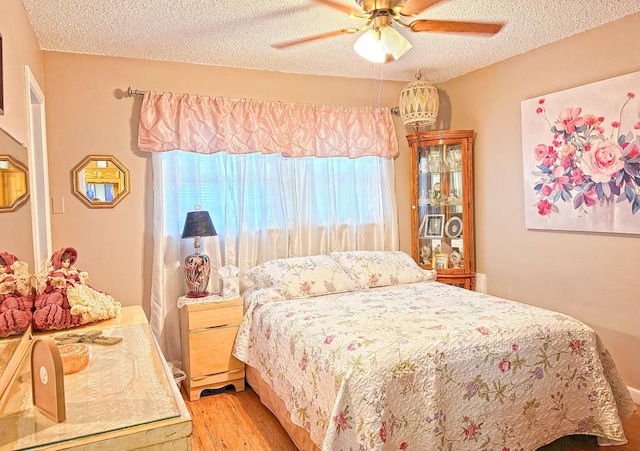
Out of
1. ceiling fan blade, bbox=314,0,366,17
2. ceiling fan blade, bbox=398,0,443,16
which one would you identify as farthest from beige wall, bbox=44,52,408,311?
ceiling fan blade, bbox=398,0,443,16

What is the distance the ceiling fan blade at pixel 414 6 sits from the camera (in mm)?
2129

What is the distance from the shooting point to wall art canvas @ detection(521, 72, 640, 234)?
2836 mm

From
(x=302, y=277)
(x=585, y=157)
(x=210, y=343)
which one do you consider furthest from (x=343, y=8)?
(x=210, y=343)

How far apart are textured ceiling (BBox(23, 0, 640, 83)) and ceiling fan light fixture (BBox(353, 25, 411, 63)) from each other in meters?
0.41

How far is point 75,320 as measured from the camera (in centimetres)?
211

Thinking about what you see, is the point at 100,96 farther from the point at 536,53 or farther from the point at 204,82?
the point at 536,53

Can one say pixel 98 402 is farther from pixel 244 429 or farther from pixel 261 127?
pixel 261 127

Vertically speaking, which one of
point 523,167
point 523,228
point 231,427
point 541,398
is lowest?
point 231,427

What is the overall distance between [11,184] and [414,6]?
6.05ft

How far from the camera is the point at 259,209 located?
3746 mm

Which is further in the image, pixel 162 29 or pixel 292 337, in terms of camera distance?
pixel 162 29

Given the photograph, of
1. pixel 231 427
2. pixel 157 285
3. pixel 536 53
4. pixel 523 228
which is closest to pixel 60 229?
pixel 157 285

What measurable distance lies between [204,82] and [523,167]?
253 centimetres

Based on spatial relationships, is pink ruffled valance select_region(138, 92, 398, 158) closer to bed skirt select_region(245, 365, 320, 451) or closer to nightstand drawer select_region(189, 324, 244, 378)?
nightstand drawer select_region(189, 324, 244, 378)
